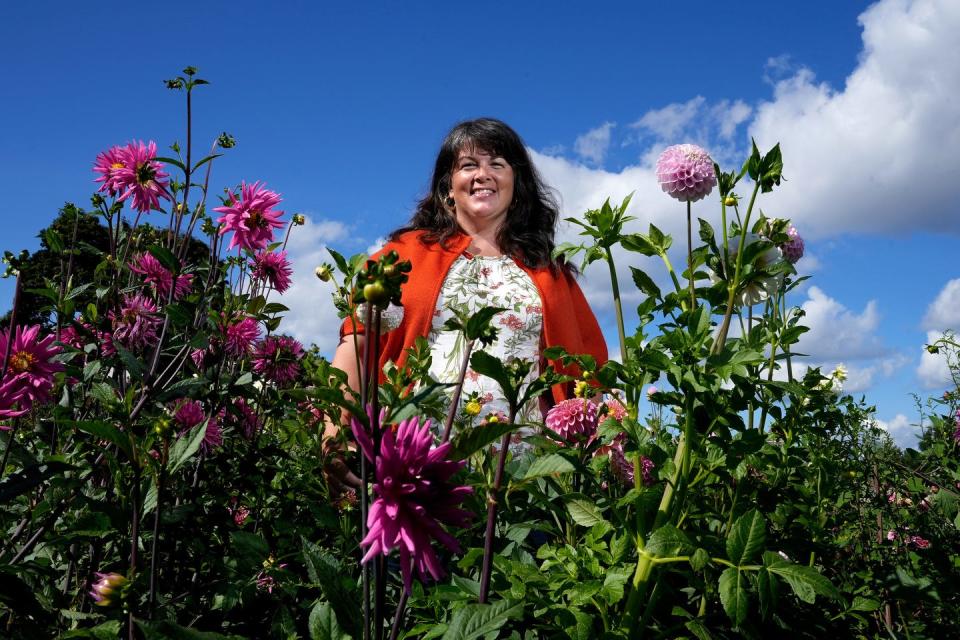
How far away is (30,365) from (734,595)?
176 centimetres

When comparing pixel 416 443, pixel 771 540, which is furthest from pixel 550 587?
pixel 771 540

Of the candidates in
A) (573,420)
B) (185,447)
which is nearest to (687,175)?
(573,420)

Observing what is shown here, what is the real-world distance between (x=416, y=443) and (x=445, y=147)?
2984mm

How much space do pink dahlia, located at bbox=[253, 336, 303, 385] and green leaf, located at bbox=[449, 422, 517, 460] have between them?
81.9 inches

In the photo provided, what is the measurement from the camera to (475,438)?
938 mm

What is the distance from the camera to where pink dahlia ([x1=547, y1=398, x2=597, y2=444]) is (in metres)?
1.96

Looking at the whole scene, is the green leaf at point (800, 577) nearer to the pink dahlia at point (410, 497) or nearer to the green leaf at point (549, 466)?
the green leaf at point (549, 466)

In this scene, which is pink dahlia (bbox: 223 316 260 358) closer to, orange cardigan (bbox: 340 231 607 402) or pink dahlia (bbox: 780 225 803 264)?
orange cardigan (bbox: 340 231 607 402)

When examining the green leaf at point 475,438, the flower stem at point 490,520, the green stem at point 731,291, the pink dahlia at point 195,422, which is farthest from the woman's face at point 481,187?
the green leaf at point 475,438

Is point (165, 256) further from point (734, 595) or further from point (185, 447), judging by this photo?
point (734, 595)

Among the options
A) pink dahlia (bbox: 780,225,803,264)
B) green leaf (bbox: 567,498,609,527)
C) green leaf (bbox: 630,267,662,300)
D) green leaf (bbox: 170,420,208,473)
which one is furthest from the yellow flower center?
pink dahlia (bbox: 780,225,803,264)

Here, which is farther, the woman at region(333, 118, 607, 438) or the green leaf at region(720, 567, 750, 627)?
the woman at region(333, 118, 607, 438)

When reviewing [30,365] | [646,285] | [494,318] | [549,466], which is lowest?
[549,466]

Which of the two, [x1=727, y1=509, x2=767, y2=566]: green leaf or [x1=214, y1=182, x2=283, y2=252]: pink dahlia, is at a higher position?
[x1=214, y1=182, x2=283, y2=252]: pink dahlia
